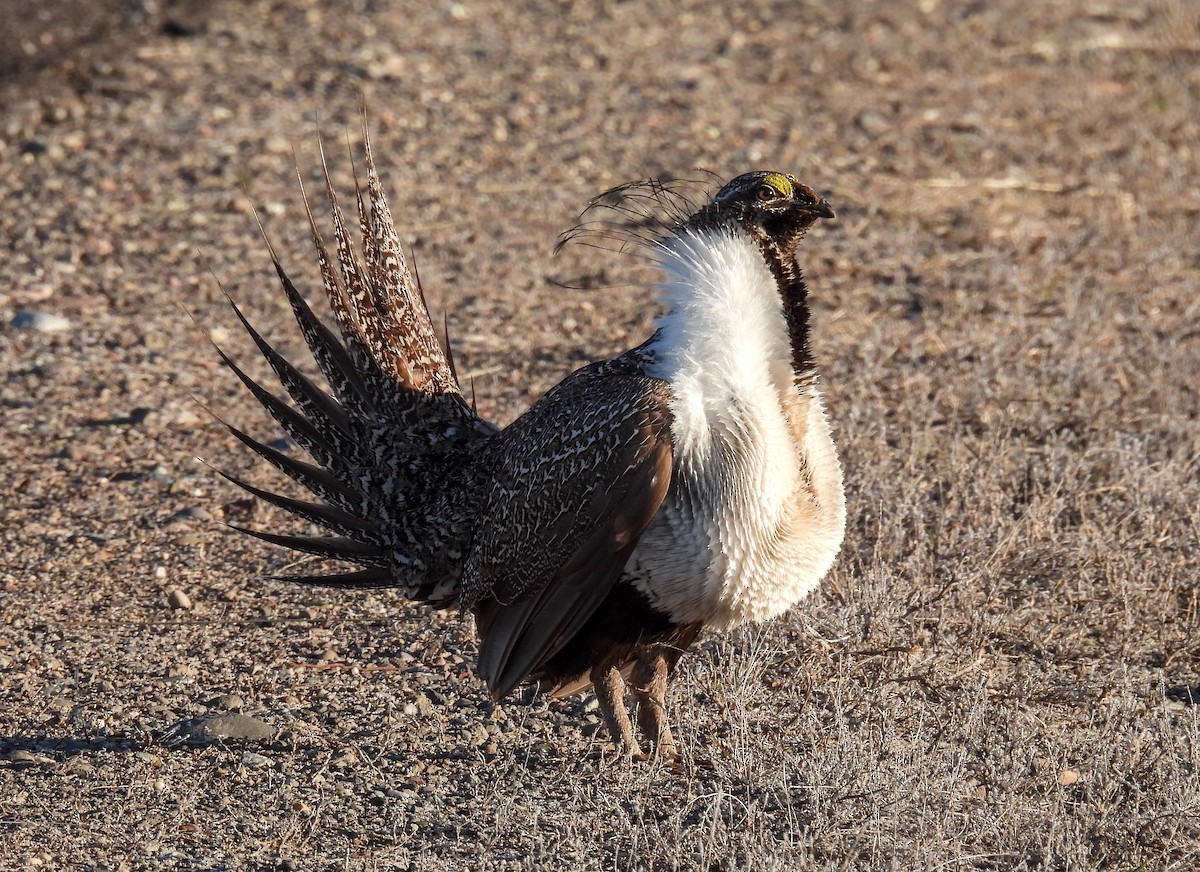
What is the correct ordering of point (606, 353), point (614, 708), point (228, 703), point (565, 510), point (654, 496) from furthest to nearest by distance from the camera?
point (606, 353) < point (228, 703) < point (614, 708) < point (565, 510) < point (654, 496)

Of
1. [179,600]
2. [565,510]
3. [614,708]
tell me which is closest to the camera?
[565,510]

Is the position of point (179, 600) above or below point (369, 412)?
below

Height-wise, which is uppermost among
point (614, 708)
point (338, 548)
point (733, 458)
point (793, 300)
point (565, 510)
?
point (793, 300)

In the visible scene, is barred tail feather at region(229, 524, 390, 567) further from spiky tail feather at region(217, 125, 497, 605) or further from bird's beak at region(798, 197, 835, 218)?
bird's beak at region(798, 197, 835, 218)

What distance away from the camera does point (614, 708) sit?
148 inches

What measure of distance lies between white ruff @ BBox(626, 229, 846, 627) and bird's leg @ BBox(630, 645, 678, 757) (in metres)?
0.30

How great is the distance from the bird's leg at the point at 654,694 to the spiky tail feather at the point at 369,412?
0.59m

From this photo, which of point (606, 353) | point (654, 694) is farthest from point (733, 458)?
point (606, 353)

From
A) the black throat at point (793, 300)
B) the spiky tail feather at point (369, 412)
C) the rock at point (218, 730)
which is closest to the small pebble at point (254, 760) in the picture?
the rock at point (218, 730)

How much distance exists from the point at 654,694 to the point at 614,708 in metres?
0.11

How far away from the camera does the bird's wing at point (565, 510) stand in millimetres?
3387

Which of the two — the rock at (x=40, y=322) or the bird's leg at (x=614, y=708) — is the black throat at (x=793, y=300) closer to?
the bird's leg at (x=614, y=708)

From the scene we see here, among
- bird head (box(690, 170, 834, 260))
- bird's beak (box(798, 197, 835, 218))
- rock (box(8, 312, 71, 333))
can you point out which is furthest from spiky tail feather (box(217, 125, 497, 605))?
rock (box(8, 312, 71, 333))

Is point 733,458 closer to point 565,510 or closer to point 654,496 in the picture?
point 654,496
